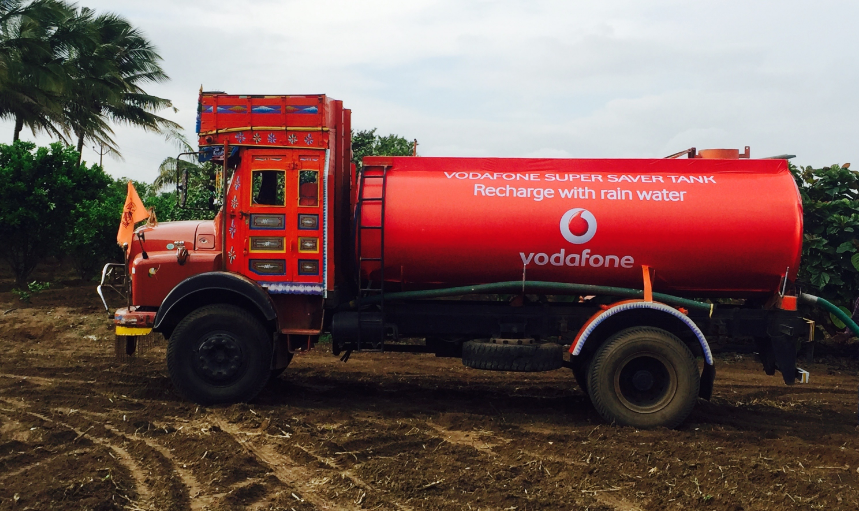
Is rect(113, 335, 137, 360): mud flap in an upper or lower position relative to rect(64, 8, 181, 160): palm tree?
lower

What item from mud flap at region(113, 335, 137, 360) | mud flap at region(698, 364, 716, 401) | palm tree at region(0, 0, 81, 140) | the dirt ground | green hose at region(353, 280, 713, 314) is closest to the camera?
the dirt ground

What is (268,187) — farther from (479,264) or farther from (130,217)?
(479,264)

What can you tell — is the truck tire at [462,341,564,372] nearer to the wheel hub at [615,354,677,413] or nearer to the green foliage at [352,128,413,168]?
the wheel hub at [615,354,677,413]

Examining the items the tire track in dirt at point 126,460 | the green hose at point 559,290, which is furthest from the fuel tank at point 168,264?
the green hose at point 559,290

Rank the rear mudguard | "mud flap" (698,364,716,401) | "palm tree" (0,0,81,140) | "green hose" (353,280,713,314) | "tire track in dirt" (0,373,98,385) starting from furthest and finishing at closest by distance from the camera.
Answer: "palm tree" (0,0,81,140) → "tire track in dirt" (0,373,98,385) → "mud flap" (698,364,716,401) → "green hose" (353,280,713,314) → the rear mudguard

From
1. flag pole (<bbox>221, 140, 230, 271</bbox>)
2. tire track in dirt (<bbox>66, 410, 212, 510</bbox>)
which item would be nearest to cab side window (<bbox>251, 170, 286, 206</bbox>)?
flag pole (<bbox>221, 140, 230, 271</bbox>)

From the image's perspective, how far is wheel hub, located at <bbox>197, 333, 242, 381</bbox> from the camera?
7.65m

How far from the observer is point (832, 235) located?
11281 millimetres

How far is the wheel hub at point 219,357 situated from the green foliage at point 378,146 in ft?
24.2

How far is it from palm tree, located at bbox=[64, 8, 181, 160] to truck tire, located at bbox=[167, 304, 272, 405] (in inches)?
799

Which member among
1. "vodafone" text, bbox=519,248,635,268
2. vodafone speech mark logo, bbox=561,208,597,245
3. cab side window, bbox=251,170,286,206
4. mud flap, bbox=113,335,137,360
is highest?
cab side window, bbox=251,170,286,206

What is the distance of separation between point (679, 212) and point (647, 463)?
2598 millimetres

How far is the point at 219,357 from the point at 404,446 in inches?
94.0

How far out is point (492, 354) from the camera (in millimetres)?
7480
